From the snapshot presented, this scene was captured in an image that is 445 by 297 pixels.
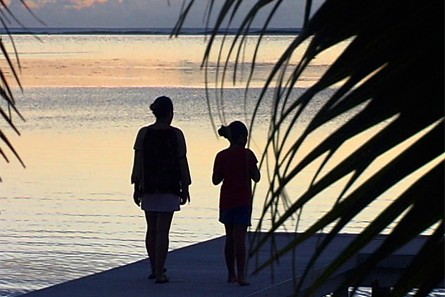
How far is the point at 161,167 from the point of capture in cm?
789

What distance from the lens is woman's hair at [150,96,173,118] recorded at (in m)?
7.63

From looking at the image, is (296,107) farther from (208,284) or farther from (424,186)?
(208,284)

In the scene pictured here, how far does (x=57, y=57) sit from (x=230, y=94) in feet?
252

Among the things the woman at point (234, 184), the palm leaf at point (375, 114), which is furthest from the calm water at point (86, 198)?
the woman at point (234, 184)

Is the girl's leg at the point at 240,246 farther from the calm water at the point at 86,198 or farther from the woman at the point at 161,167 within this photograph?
the calm water at the point at 86,198

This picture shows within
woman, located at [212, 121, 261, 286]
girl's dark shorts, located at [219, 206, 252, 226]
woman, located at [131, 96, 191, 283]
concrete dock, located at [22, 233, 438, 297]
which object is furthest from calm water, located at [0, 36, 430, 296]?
concrete dock, located at [22, 233, 438, 297]

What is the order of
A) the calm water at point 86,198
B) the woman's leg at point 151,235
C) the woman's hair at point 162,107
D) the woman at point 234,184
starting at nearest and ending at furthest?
1. the woman's hair at point 162,107
2. the woman at point 234,184
3. the woman's leg at point 151,235
4. the calm water at point 86,198

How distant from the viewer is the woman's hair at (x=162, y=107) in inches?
301

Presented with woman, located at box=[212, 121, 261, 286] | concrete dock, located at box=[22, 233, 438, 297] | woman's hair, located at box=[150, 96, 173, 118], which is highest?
woman's hair, located at box=[150, 96, 173, 118]

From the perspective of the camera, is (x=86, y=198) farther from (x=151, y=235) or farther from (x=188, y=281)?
(x=151, y=235)

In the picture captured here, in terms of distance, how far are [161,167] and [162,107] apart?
1.57ft

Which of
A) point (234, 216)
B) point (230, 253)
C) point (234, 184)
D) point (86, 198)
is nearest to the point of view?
point (234, 184)

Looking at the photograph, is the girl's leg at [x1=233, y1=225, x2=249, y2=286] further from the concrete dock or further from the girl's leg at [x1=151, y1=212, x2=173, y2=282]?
the girl's leg at [x1=151, y1=212, x2=173, y2=282]

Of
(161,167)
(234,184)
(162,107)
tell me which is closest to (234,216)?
(234,184)
